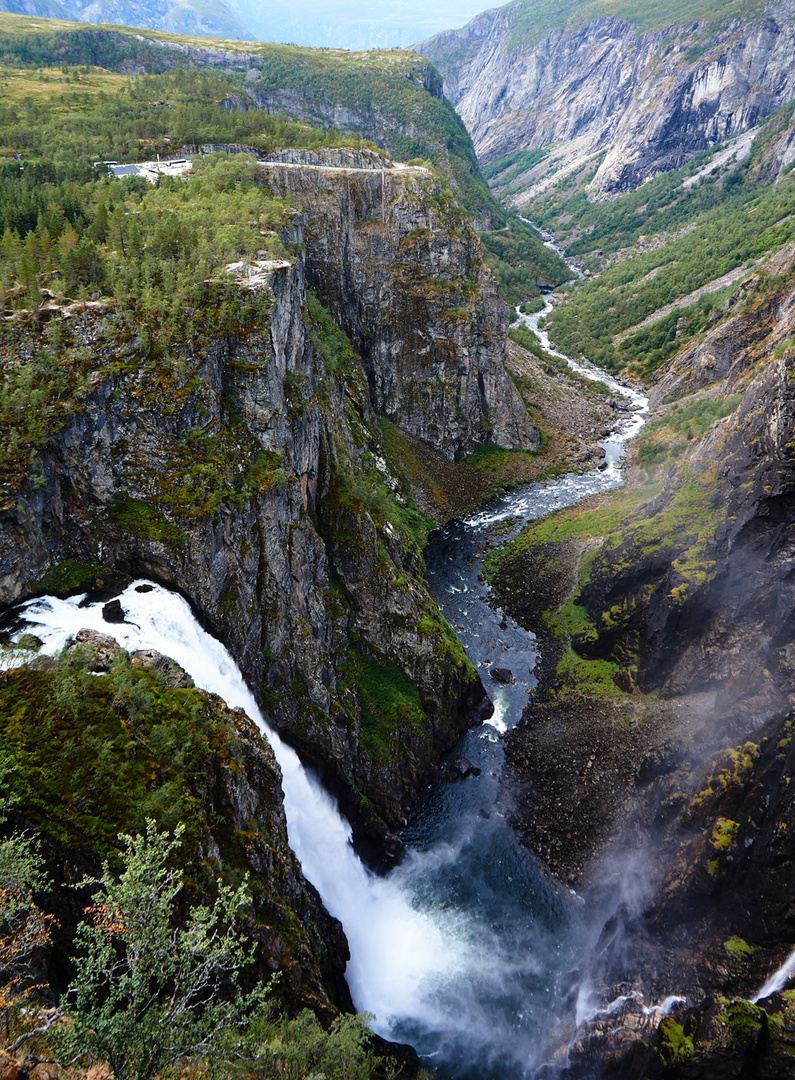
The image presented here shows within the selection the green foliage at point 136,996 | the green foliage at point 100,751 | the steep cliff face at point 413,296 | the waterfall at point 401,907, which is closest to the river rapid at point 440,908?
the waterfall at point 401,907

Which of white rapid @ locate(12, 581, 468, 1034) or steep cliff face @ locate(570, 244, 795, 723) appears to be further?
steep cliff face @ locate(570, 244, 795, 723)

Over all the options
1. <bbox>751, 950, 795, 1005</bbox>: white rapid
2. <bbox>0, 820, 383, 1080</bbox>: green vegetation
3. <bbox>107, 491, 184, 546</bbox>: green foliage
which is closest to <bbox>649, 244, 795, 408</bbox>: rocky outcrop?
<bbox>751, 950, 795, 1005</bbox>: white rapid

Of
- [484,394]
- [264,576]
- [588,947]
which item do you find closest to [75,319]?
[264,576]

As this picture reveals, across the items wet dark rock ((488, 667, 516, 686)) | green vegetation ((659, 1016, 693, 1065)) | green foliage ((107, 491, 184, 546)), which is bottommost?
wet dark rock ((488, 667, 516, 686))

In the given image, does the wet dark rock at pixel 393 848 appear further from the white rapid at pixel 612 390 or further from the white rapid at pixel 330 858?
the white rapid at pixel 612 390

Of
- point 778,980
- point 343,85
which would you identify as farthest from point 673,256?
point 778,980

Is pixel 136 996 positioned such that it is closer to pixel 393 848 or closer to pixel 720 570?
pixel 393 848

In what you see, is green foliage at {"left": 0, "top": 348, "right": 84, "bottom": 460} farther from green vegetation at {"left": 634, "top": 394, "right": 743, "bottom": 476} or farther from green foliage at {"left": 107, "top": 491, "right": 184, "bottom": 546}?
green vegetation at {"left": 634, "top": 394, "right": 743, "bottom": 476}
